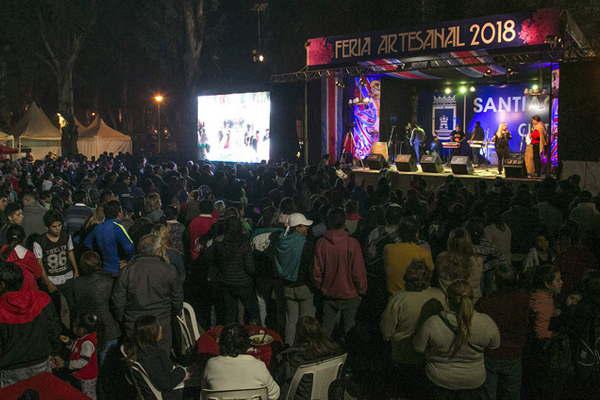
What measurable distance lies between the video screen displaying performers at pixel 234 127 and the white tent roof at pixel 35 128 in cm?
797

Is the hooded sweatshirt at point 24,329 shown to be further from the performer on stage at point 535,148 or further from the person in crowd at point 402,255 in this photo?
the performer on stage at point 535,148

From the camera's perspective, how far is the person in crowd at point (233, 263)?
5.92 m

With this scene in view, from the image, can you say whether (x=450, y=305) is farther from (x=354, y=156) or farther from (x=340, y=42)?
(x=354, y=156)

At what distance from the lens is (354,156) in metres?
20.4

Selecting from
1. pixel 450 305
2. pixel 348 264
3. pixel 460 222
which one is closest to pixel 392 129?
pixel 460 222

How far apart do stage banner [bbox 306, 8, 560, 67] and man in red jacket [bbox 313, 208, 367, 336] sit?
35.0 ft

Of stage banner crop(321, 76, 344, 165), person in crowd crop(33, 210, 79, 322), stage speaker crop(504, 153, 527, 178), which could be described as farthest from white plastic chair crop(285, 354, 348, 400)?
stage banner crop(321, 76, 344, 165)

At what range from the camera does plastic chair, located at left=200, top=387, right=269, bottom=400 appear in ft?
11.7

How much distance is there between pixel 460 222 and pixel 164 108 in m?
36.0

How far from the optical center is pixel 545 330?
4488 mm

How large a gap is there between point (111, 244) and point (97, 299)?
4.01ft

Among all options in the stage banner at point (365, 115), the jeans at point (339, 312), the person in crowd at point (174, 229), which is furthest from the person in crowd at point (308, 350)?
the stage banner at point (365, 115)

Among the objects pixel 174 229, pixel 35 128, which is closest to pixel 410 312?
pixel 174 229

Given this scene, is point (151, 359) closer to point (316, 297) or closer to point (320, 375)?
point (320, 375)
